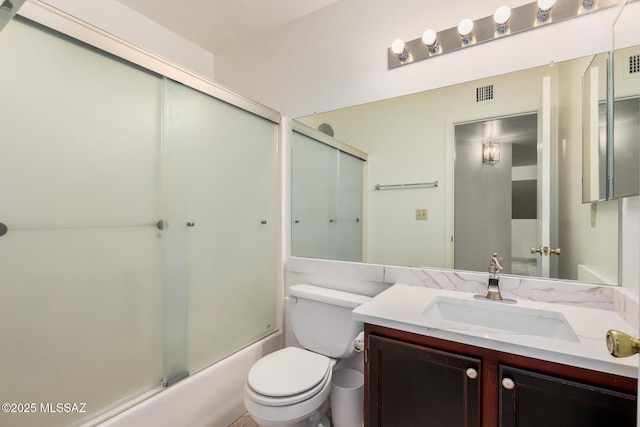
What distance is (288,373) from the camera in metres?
1.29

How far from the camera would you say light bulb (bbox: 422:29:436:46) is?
1.36 meters

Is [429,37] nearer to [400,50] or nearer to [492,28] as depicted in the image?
[400,50]

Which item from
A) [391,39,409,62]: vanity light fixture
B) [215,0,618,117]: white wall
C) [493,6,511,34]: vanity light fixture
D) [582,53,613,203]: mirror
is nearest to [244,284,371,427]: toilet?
[582,53,613,203]: mirror

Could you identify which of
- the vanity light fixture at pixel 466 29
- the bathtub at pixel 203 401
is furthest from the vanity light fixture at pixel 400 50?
the bathtub at pixel 203 401

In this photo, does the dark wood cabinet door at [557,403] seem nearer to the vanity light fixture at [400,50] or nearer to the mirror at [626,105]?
the mirror at [626,105]

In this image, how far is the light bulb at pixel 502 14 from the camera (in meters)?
1.21

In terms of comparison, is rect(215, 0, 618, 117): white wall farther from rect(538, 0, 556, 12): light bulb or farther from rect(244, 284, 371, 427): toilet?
rect(244, 284, 371, 427): toilet

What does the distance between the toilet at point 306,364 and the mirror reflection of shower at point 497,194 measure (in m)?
0.61

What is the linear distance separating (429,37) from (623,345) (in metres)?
1.38

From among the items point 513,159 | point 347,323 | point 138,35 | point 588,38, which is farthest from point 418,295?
point 138,35

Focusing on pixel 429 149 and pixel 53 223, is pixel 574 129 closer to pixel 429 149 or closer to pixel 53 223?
pixel 429 149

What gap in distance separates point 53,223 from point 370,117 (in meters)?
1.52

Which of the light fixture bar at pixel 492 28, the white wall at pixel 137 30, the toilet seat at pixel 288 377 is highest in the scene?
the white wall at pixel 137 30

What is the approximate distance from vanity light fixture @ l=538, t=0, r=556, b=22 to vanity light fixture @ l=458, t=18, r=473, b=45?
9.9 inches
